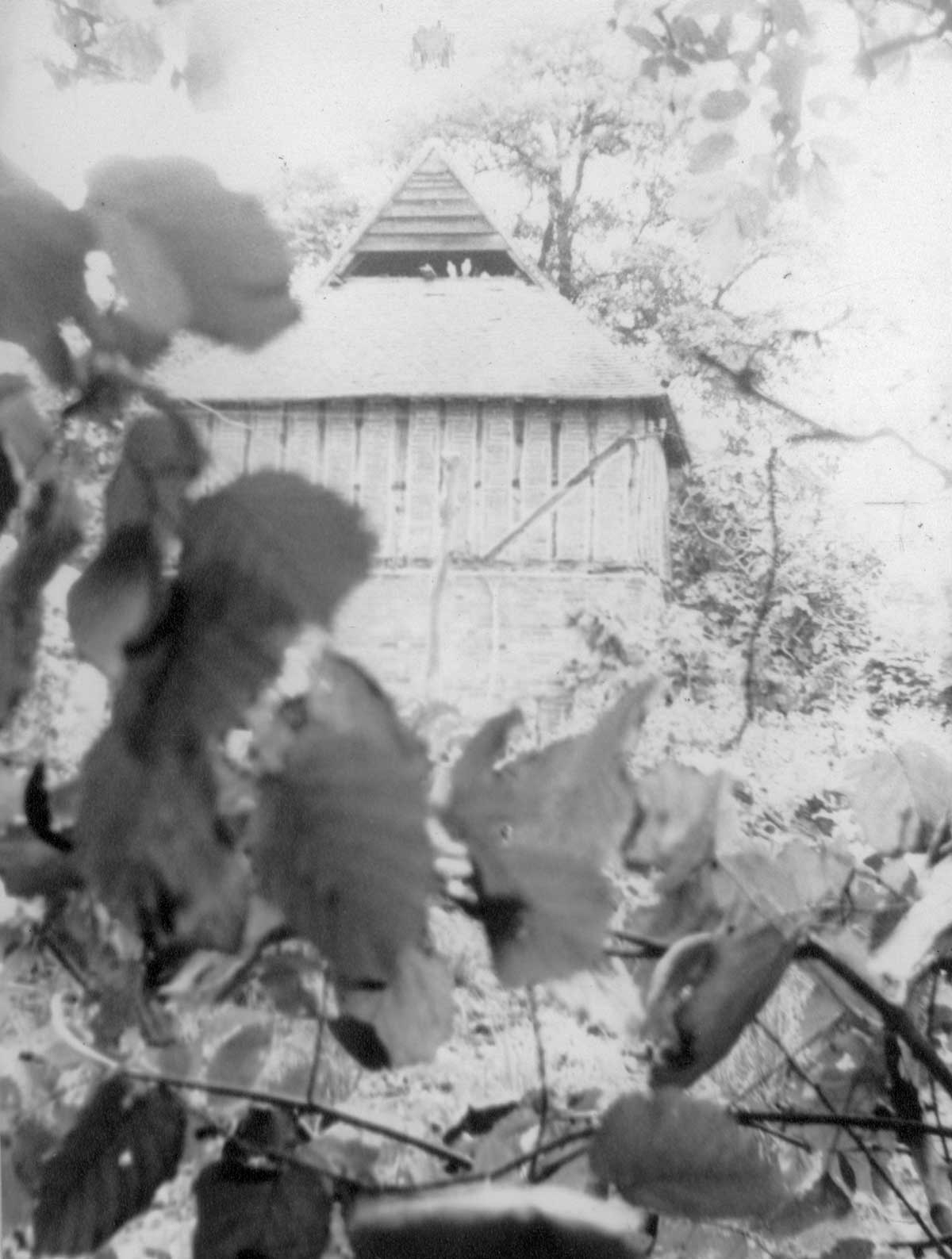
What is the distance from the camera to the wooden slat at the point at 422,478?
0.50 metres

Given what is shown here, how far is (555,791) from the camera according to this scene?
0.82 feet

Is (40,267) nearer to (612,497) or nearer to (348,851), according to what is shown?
(348,851)

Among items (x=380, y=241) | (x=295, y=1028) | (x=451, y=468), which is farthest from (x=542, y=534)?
(x=295, y=1028)

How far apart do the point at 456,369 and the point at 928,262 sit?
9.3 inches

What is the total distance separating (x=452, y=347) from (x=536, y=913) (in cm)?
39

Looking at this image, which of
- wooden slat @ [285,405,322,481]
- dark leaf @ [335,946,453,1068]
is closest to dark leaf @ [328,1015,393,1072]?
dark leaf @ [335,946,453,1068]

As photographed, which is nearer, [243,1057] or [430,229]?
[243,1057]

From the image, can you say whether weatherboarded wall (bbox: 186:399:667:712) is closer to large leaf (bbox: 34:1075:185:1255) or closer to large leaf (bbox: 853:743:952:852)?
large leaf (bbox: 853:743:952:852)

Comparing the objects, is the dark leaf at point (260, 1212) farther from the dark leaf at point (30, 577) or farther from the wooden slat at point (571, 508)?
the wooden slat at point (571, 508)

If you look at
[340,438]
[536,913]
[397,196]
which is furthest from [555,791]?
[397,196]

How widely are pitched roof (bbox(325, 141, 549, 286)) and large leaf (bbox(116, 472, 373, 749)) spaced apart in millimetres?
346

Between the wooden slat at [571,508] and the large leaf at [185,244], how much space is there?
1.20ft

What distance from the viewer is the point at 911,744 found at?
49 cm

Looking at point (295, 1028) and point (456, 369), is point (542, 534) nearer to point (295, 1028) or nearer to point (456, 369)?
point (456, 369)
